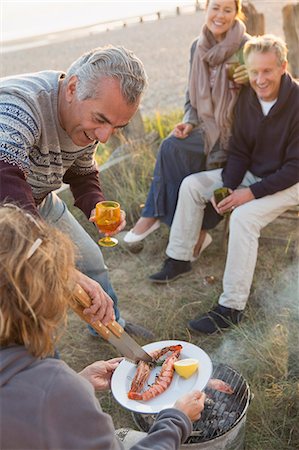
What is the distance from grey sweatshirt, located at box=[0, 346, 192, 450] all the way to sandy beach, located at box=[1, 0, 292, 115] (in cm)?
862

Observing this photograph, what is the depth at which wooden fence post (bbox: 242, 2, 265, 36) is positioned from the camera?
17.3 feet

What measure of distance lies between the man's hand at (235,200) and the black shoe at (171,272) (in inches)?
23.6

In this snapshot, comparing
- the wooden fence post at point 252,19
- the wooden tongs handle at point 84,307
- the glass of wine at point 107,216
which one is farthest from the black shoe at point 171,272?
the wooden fence post at point 252,19

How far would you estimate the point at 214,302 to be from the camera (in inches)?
153

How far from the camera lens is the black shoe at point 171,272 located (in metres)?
4.25

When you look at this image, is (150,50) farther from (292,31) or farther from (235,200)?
(235,200)

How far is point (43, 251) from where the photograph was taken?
1528 mm

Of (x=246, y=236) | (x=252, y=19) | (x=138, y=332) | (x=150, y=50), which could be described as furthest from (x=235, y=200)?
(x=150, y=50)

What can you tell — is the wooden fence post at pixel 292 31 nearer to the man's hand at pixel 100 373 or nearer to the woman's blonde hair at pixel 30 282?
the man's hand at pixel 100 373

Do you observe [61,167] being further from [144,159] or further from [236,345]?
[144,159]

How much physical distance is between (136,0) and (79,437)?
7.35 m

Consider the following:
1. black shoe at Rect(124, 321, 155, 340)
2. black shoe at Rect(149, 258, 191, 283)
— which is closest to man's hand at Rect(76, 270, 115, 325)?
black shoe at Rect(124, 321, 155, 340)

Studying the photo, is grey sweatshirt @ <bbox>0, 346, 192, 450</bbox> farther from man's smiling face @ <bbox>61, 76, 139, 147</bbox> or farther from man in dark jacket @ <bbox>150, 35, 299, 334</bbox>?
man in dark jacket @ <bbox>150, 35, 299, 334</bbox>

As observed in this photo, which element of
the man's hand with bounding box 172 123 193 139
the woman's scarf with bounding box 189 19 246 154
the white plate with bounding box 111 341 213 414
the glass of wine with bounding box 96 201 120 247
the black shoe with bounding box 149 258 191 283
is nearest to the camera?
the white plate with bounding box 111 341 213 414
